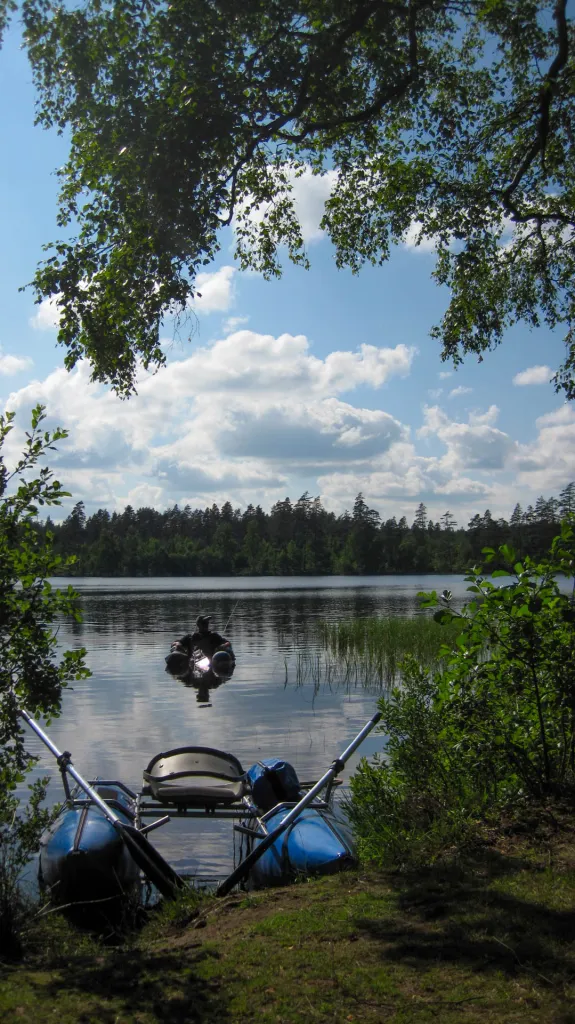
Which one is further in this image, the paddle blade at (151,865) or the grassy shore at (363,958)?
the paddle blade at (151,865)

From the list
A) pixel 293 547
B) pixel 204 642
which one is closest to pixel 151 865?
pixel 204 642

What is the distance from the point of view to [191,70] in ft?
27.1

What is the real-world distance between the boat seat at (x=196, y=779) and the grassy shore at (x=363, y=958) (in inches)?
147

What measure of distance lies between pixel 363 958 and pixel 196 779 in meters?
7.44

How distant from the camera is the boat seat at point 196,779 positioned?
400 inches

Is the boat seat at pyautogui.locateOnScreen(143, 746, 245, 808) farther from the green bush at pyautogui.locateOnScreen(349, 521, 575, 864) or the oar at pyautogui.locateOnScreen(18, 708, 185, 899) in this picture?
the green bush at pyautogui.locateOnScreen(349, 521, 575, 864)

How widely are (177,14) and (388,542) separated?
155264 mm

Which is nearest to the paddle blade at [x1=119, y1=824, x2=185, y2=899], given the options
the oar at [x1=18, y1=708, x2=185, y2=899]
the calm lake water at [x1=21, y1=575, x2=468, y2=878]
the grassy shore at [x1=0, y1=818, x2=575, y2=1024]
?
the oar at [x1=18, y1=708, x2=185, y2=899]

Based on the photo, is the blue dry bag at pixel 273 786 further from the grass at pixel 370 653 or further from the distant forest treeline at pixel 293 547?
the distant forest treeline at pixel 293 547

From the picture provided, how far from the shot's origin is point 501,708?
22.4 feet

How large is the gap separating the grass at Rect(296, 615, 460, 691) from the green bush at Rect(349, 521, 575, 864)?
49.5 ft

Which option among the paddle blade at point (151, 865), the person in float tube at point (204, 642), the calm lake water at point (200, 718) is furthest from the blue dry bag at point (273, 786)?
the person in float tube at point (204, 642)

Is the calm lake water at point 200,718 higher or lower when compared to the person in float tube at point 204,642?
lower

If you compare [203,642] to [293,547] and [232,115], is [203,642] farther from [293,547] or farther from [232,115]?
[293,547]
